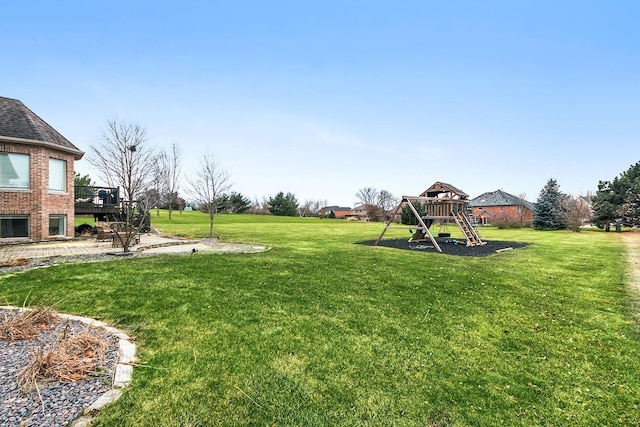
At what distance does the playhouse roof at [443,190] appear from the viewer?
1555 centimetres

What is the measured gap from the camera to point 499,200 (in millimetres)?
52500

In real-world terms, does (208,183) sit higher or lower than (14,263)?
higher

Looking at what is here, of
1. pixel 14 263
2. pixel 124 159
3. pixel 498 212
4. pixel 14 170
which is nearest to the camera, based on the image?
pixel 14 263

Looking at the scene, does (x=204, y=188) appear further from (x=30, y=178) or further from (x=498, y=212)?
(x=498, y=212)

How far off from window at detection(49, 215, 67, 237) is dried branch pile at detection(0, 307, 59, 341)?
44.2 feet

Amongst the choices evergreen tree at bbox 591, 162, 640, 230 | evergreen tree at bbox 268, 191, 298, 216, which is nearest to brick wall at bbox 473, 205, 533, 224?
evergreen tree at bbox 591, 162, 640, 230

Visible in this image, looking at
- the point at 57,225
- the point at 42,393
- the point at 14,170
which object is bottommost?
the point at 42,393

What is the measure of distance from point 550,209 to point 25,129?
153ft

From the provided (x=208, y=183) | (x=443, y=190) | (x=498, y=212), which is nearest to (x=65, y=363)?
(x=443, y=190)

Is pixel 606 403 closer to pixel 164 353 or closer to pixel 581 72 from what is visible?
pixel 164 353

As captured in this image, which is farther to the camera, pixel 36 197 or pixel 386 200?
pixel 386 200

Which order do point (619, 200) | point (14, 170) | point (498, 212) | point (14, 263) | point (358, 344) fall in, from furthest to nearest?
point (498, 212) < point (619, 200) < point (14, 170) < point (14, 263) < point (358, 344)

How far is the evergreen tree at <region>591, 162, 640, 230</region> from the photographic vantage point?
33656 millimetres

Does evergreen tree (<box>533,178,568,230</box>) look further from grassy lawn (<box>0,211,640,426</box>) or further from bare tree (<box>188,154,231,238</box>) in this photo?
bare tree (<box>188,154,231,238</box>)
